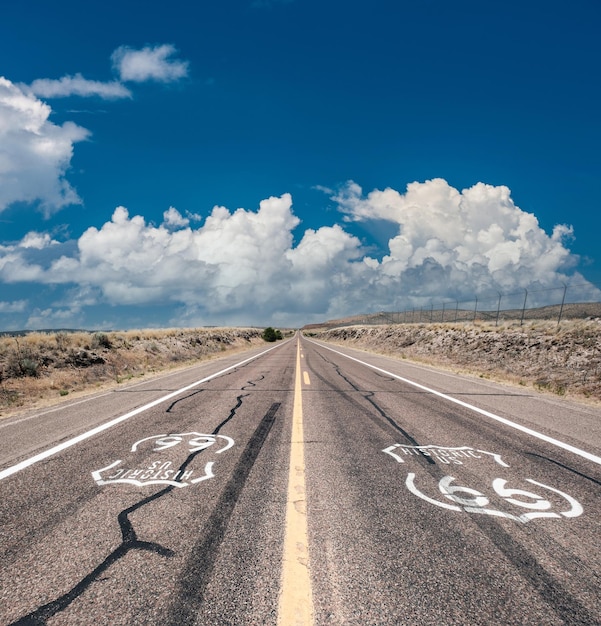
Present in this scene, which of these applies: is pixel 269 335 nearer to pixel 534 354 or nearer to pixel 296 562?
pixel 534 354

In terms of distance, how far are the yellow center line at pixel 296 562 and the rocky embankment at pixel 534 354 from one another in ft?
35.2

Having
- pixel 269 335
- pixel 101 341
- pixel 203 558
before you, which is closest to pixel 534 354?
pixel 203 558

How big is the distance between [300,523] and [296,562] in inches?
20.2

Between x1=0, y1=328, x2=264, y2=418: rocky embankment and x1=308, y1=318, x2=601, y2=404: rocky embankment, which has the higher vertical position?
x1=308, y1=318, x2=601, y2=404: rocky embankment

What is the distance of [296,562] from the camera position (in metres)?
2.45

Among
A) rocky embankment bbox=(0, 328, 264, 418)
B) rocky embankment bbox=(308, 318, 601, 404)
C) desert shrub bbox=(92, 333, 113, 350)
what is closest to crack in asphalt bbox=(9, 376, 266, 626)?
rocky embankment bbox=(0, 328, 264, 418)

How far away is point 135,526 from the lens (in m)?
2.94

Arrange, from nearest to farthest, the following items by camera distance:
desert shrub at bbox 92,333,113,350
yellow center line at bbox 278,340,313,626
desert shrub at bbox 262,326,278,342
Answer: yellow center line at bbox 278,340,313,626 < desert shrub at bbox 92,333,113,350 < desert shrub at bbox 262,326,278,342

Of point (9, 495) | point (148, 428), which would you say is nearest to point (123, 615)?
point (9, 495)

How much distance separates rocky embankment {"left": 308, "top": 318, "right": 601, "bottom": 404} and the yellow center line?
10737 mm

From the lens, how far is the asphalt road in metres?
2.09

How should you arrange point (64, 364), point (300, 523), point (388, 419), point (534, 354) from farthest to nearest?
point (534, 354) → point (64, 364) → point (388, 419) → point (300, 523)

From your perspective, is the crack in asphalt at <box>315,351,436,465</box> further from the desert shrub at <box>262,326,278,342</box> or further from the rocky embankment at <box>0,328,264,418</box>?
the desert shrub at <box>262,326,278,342</box>

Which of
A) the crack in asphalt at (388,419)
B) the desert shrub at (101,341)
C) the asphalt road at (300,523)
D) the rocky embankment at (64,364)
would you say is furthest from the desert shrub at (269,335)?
the asphalt road at (300,523)
